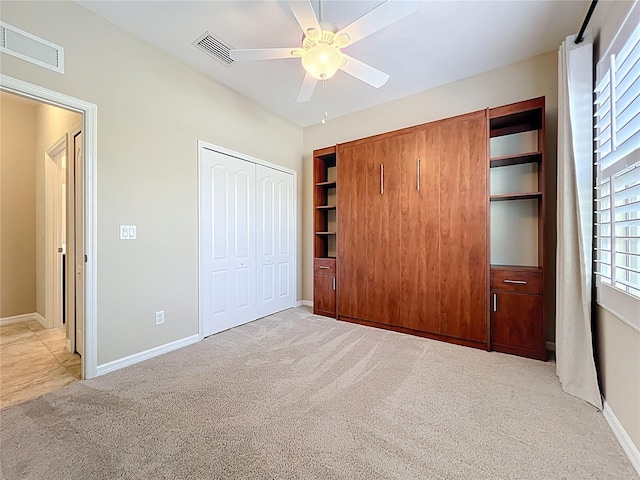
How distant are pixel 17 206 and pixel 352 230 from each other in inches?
178

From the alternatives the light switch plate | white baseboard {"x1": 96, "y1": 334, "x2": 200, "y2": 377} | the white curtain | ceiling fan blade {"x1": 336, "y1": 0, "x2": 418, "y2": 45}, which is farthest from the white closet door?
the white curtain

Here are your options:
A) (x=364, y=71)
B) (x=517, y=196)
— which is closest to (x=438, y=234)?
(x=517, y=196)

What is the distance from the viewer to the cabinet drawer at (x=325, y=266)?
147 inches

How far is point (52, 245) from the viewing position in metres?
3.37

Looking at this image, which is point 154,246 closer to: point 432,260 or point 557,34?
point 432,260

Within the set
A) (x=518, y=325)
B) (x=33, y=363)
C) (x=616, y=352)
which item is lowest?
(x=33, y=363)

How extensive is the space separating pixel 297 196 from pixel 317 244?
0.91 meters

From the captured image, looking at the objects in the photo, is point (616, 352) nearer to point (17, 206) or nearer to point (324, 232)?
point (324, 232)

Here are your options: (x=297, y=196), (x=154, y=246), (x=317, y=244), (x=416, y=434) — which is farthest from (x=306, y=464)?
(x=297, y=196)

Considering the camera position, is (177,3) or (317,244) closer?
(177,3)

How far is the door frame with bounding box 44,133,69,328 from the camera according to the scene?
333cm

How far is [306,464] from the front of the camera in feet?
4.29

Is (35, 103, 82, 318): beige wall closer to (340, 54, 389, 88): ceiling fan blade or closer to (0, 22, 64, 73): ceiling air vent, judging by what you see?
(0, 22, 64, 73): ceiling air vent

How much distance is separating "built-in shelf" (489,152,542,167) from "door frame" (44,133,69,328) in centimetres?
501
